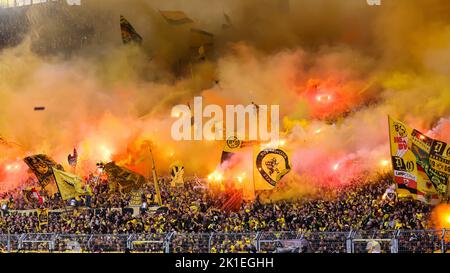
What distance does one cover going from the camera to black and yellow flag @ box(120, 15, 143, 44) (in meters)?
26.4

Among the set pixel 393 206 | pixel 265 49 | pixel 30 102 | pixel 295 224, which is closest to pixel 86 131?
pixel 30 102

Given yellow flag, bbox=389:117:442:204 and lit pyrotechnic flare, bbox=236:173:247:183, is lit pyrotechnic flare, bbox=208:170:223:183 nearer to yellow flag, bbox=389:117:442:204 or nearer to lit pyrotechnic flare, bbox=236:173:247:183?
lit pyrotechnic flare, bbox=236:173:247:183

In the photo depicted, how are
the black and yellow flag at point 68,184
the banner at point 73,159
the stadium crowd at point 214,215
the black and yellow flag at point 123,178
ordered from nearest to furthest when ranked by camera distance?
the stadium crowd at point 214,215 < the black and yellow flag at point 68,184 < the black and yellow flag at point 123,178 < the banner at point 73,159

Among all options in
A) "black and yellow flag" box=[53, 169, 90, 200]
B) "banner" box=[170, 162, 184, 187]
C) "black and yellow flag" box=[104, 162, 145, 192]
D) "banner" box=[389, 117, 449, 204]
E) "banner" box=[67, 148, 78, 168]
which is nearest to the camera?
"banner" box=[389, 117, 449, 204]

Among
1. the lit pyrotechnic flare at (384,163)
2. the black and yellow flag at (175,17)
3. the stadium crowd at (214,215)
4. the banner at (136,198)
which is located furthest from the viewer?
the black and yellow flag at (175,17)

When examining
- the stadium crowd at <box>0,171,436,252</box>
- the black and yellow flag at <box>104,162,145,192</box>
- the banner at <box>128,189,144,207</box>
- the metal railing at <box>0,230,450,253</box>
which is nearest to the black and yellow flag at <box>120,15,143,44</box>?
the black and yellow flag at <box>104,162,145,192</box>

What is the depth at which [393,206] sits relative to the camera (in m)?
20.5

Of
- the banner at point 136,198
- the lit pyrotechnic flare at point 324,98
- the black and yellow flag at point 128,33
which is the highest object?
the black and yellow flag at point 128,33

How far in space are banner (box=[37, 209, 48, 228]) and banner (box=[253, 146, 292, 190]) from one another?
26.1ft

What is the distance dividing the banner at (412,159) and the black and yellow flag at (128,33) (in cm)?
1140

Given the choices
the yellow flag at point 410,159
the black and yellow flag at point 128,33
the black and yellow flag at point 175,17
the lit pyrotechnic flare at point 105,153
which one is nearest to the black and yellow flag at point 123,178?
the lit pyrotechnic flare at point 105,153

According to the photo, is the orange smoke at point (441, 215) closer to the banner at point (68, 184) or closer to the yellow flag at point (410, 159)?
the yellow flag at point (410, 159)

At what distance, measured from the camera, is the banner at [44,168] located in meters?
25.9

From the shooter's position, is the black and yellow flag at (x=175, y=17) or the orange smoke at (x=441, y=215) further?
the black and yellow flag at (x=175, y=17)
